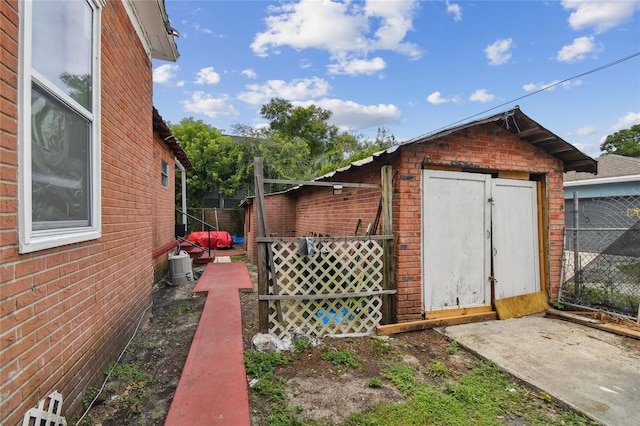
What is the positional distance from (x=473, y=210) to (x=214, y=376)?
407 cm

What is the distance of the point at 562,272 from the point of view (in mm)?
4996

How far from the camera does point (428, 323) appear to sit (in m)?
4.07

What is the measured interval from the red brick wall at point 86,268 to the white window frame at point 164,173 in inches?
132

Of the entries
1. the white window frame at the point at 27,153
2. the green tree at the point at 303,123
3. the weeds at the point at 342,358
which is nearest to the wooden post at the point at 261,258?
the weeds at the point at 342,358

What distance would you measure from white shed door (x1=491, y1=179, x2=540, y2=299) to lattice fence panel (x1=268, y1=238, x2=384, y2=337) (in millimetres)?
2068

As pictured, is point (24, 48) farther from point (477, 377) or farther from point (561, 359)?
point (561, 359)

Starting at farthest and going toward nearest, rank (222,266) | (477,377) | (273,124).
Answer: (273,124) → (222,266) → (477,377)

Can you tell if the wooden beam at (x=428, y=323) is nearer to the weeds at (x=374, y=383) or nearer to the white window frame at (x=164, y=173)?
the weeds at (x=374, y=383)

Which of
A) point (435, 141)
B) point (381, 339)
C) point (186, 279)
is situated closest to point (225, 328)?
point (381, 339)

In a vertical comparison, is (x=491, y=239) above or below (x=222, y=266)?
above

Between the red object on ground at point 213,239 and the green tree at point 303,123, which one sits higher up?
the green tree at point 303,123

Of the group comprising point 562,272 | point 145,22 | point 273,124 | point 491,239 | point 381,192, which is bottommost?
point 562,272

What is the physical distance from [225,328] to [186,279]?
3.34 m

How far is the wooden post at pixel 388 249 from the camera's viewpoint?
4.10 metres
